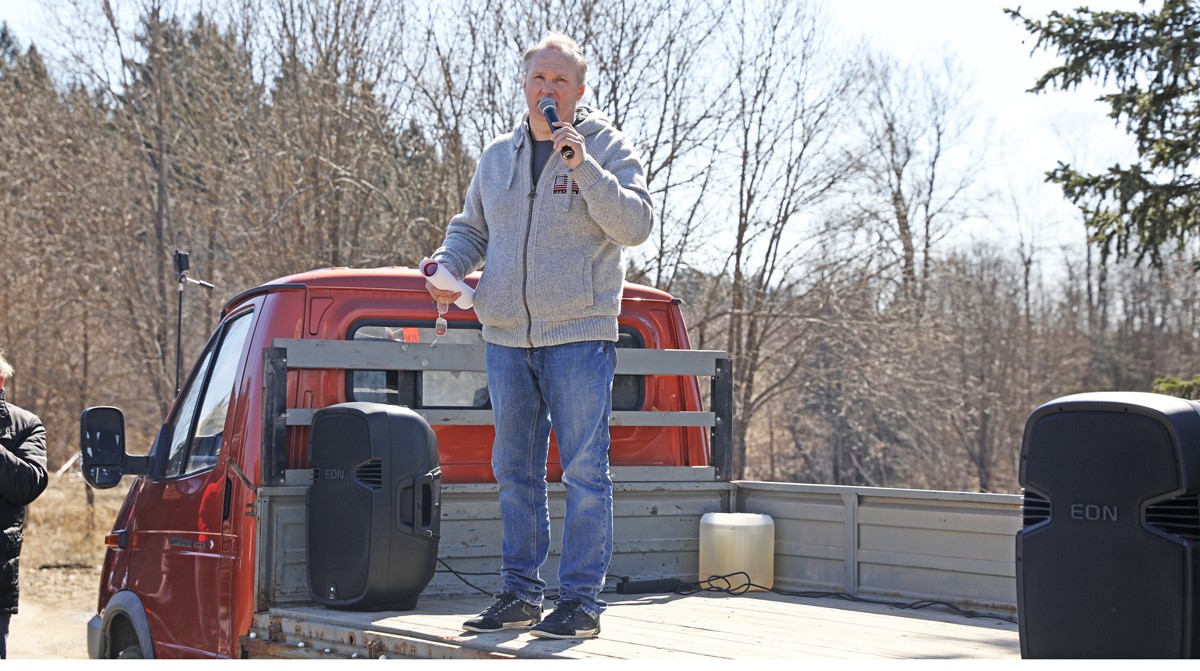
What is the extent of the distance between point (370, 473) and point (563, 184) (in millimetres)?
1231

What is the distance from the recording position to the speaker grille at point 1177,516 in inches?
113

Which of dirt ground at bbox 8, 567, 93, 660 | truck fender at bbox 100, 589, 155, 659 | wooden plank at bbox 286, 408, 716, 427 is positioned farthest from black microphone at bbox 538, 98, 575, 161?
dirt ground at bbox 8, 567, 93, 660

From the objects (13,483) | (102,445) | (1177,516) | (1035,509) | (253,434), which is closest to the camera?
(1177,516)

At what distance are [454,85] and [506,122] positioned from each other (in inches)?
30.4

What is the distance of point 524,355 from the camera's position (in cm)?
408

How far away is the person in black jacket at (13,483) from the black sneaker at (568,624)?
2.29 m

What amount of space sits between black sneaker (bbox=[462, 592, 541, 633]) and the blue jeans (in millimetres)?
63

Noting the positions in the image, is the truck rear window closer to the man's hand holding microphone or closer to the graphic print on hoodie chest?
A: the graphic print on hoodie chest

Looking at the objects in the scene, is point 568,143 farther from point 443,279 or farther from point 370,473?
point 370,473

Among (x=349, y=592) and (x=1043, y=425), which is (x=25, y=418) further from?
(x=1043, y=425)

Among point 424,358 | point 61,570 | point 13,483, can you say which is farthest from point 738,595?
point 61,570

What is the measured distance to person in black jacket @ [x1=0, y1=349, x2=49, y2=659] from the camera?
4867 millimetres

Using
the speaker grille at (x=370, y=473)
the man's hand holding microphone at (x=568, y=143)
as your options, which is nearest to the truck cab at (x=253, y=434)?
the speaker grille at (x=370, y=473)

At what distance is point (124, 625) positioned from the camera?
525 cm
